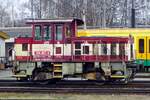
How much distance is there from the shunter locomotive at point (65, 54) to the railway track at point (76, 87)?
1.64ft

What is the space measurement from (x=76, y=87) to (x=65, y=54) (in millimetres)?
2069

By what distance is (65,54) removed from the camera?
75.4ft

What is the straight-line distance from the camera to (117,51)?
23.0 metres

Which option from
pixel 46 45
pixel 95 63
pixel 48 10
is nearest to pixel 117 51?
pixel 95 63

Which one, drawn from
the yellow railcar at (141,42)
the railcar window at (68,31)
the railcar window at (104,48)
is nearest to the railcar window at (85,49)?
the railcar window at (104,48)

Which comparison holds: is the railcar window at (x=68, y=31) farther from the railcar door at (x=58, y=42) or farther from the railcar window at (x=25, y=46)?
the railcar window at (x=25, y=46)

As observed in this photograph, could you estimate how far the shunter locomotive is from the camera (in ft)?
74.7

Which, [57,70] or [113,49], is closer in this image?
[57,70]

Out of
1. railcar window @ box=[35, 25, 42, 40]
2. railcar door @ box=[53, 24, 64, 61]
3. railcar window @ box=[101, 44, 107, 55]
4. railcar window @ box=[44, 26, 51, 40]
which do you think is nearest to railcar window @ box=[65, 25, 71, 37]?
railcar door @ box=[53, 24, 64, 61]

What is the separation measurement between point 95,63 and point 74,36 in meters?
1.84

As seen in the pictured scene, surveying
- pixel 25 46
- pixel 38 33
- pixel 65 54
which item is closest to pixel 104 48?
pixel 65 54

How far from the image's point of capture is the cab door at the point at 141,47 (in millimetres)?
33062

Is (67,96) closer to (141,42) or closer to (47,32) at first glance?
(47,32)

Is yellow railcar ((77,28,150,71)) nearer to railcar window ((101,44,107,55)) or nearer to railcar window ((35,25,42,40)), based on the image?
railcar window ((101,44,107,55))
